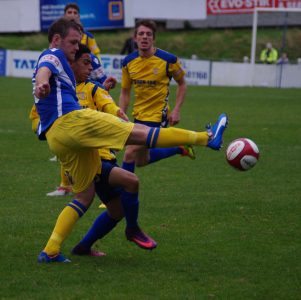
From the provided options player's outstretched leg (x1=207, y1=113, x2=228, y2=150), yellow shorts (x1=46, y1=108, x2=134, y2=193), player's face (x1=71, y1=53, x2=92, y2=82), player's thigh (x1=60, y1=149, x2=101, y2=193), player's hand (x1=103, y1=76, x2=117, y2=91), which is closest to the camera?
yellow shorts (x1=46, y1=108, x2=134, y2=193)

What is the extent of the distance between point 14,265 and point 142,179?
452cm

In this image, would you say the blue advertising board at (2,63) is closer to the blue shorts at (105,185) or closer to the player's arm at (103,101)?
the player's arm at (103,101)

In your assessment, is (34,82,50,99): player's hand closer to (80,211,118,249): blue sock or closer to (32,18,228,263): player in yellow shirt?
(32,18,228,263): player in yellow shirt

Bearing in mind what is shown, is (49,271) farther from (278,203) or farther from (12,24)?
(12,24)

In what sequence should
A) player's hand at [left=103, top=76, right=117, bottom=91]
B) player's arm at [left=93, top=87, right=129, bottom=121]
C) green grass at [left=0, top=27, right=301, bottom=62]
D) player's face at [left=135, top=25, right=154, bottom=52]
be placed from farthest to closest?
green grass at [left=0, top=27, right=301, bottom=62] → player's face at [left=135, top=25, right=154, bottom=52] → player's hand at [left=103, top=76, right=117, bottom=91] → player's arm at [left=93, top=87, right=129, bottom=121]

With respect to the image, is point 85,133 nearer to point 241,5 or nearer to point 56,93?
point 56,93

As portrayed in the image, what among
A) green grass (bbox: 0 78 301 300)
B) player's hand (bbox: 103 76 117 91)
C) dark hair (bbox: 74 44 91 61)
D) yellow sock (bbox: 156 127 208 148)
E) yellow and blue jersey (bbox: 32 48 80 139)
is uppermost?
dark hair (bbox: 74 44 91 61)

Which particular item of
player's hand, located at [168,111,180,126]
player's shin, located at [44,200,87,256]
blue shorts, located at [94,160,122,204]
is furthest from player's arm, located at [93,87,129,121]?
player's hand, located at [168,111,180,126]

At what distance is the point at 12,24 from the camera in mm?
44281

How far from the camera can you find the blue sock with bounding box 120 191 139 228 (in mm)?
6133

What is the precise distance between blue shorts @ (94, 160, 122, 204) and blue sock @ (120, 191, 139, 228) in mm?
91

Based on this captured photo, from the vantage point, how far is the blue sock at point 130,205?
6133 millimetres

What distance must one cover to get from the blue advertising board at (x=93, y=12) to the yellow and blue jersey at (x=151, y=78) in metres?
33.1

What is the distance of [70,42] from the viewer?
611 centimetres
